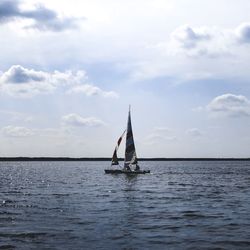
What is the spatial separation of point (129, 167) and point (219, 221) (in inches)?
2563

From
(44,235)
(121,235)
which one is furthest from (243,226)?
(44,235)

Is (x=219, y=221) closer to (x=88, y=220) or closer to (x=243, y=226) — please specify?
(x=243, y=226)

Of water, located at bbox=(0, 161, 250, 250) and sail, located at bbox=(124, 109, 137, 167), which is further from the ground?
sail, located at bbox=(124, 109, 137, 167)

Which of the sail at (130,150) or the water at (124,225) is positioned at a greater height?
the sail at (130,150)

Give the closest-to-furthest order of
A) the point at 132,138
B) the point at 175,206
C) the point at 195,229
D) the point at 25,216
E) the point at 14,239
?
the point at 14,239 < the point at 195,229 < the point at 25,216 < the point at 175,206 < the point at 132,138

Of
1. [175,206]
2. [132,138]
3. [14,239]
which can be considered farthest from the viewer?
[132,138]

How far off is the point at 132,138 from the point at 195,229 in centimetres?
6664

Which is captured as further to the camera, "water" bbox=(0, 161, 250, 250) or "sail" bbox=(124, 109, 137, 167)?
"sail" bbox=(124, 109, 137, 167)

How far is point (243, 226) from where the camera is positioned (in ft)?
98.1

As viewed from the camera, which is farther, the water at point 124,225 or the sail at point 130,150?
the sail at point 130,150

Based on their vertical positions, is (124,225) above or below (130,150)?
below

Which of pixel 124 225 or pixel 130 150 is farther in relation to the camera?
pixel 130 150

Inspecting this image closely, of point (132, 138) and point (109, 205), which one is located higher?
point (132, 138)

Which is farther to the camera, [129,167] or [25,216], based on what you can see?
[129,167]
